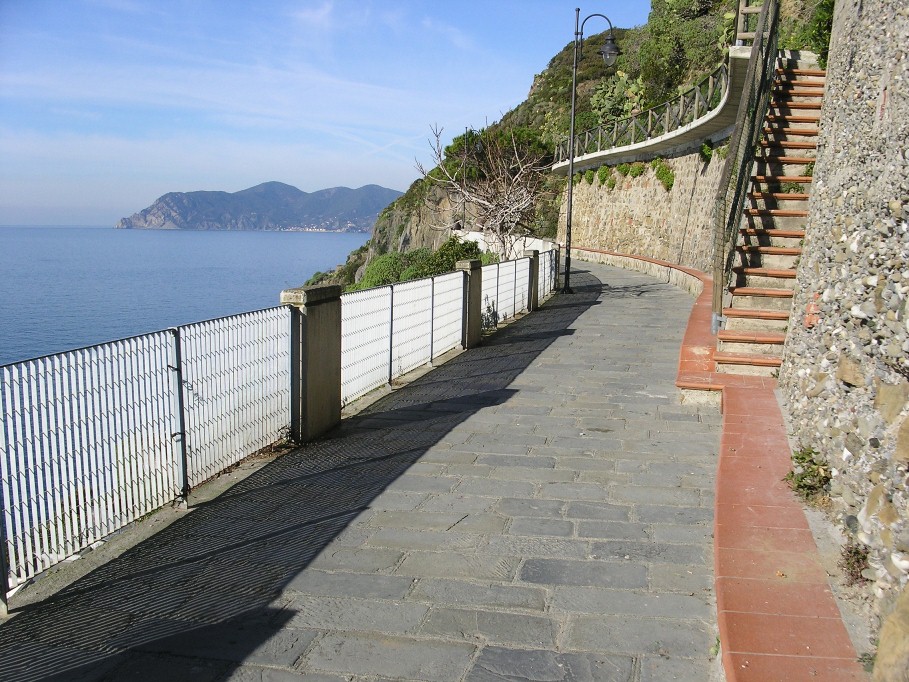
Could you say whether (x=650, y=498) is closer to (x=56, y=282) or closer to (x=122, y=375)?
(x=122, y=375)

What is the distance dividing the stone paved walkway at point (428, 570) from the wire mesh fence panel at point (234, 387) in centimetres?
33

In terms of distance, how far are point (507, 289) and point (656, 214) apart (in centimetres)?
1492

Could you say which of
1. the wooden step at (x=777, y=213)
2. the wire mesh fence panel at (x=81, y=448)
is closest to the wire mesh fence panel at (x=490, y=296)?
the wooden step at (x=777, y=213)

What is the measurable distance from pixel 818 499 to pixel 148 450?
4.13 meters

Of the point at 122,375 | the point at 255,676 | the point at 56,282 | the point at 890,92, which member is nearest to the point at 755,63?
the point at 890,92

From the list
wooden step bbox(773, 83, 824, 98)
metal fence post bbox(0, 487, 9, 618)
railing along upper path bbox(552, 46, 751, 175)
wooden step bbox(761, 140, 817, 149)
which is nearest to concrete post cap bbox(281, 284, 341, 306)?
metal fence post bbox(0, 487, 9, 618)

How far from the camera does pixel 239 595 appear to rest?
405 centimetres

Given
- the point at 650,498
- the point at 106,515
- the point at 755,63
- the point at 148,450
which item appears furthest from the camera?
the point at 755,63

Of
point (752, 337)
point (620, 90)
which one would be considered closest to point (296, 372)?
point (752, 337)

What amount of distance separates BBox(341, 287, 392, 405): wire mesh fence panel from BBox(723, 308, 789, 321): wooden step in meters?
3.83

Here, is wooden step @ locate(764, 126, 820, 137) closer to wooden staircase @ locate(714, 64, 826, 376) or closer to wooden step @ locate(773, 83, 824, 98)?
wooden staircase @ locate(714, 64, 826, 376)

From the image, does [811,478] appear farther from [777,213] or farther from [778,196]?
[778,196]

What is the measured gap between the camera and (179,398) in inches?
206

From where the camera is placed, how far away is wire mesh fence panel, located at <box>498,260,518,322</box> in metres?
14.8
